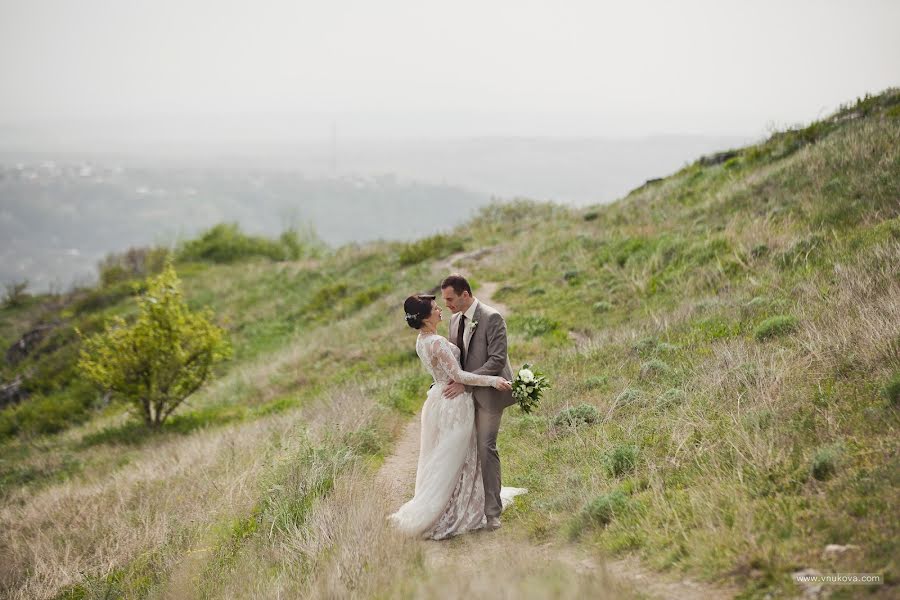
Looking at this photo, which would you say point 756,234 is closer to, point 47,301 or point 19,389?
point 19,389

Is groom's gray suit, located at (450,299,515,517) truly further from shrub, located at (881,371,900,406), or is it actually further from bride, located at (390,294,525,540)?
shrub, located at (881,371,900,406)

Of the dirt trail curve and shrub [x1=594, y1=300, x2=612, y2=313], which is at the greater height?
shrub [x1=594, y1=300, x2=612, y2=313]

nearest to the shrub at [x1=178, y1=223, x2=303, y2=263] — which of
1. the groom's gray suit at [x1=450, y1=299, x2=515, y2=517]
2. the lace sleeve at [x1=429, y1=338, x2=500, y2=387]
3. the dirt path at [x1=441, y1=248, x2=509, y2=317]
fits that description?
the dirt path at [x1=441, y1=248, x2=509, y2=317]

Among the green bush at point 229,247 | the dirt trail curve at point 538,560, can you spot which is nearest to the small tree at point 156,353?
the dirt trail curve at point 538,560

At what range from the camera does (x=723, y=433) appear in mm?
6480

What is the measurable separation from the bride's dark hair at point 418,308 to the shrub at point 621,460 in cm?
264

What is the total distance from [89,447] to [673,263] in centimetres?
1786

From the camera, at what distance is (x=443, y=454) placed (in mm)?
6781

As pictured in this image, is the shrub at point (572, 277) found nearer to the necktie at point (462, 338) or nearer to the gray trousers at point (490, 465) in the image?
the necktie at point (462, 338)

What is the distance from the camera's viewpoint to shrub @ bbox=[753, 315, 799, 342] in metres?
9.20

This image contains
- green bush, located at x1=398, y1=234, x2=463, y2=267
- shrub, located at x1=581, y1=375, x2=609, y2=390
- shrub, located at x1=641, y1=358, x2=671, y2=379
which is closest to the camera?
shrub, located at x1=641, y1=358, x2=671, y2=379

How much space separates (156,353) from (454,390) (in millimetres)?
14647

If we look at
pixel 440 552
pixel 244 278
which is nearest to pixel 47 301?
pixel 244 278

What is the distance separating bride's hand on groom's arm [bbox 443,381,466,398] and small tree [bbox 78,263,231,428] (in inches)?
555
